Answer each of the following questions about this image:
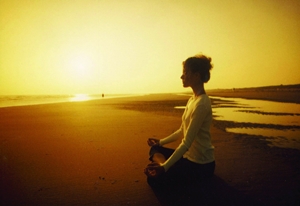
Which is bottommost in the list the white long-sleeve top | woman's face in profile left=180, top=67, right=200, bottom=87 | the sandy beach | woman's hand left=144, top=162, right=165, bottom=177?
the sandy beach

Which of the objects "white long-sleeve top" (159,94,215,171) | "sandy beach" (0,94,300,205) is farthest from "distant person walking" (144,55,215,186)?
"sandy beach" (0,94,300,205)

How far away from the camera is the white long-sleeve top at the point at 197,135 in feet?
7.93

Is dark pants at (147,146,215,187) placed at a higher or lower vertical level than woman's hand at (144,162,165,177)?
lower

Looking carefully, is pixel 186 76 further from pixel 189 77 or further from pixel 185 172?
pixel 185 172

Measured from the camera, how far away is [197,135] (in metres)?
2.72

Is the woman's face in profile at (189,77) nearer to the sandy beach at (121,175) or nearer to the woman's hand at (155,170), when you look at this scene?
the woman's hand at (155,170)

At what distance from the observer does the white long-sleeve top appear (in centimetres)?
242

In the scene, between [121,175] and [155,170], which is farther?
[121,175]

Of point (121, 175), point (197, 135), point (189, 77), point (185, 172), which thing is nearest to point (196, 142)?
point (197, 135)

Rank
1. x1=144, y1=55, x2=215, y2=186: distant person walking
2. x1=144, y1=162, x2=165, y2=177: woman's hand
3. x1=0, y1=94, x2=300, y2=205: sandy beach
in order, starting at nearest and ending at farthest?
1. x1=144, y1=162, x2=165, y2=177: woman's hand
2. x1=144, y1=55, x2=215, y2=186: distant person walking
3. x1=0, y1=94, x2=300, y2=205: sandy beach

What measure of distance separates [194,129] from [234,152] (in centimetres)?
352

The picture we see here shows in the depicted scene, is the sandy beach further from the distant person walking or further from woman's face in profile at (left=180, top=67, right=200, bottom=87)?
woman's face in profile at (left=180, top=67, right=200, bottom=87)

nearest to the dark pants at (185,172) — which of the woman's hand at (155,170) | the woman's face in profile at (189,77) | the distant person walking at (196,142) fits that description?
the distant person walking at (196,142)

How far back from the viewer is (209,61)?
2.68m
